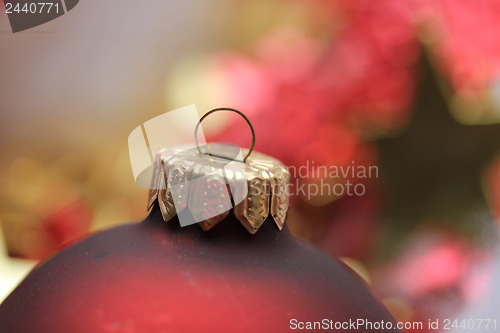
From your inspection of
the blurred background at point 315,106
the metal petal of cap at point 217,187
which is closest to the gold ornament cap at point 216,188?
the metal petal of cap at point 217,187

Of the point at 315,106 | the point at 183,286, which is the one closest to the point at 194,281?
the point at 183,286

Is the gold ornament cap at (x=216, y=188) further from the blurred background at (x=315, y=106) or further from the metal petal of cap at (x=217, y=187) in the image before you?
the blurred background at (x=315, y=106)

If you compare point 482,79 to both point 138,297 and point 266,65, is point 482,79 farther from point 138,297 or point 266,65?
point 138,297

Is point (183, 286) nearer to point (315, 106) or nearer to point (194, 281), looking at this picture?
point (194, 281)

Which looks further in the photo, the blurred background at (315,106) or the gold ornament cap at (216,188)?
the blurred background at (315,106)

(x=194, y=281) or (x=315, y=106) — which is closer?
(x=194, y=281)

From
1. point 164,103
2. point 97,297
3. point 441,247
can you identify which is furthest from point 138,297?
point 441,247
